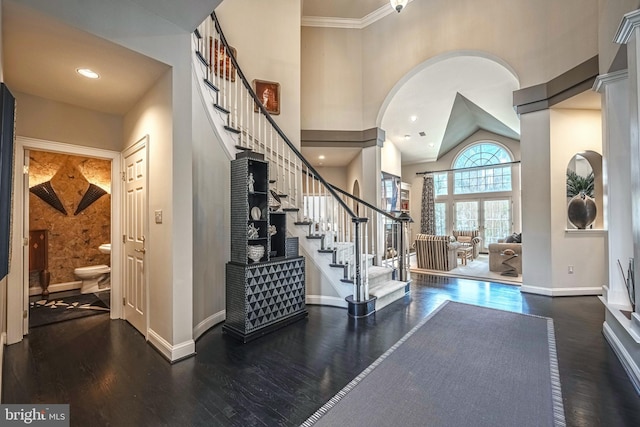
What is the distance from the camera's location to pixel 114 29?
2.02m

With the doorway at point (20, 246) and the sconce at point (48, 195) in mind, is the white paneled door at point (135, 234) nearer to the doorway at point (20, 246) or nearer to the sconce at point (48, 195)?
the doorway at point (20, 246)

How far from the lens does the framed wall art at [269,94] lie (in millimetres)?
4668

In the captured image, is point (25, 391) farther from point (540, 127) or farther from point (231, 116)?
point (540, 127)

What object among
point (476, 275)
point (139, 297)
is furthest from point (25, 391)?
point (476, 275)

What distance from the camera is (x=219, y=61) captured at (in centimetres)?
374

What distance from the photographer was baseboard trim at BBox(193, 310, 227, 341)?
9.44 ft

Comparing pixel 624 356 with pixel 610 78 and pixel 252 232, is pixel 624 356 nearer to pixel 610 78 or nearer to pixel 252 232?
pixel 610 78

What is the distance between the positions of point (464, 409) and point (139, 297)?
311 centimetres

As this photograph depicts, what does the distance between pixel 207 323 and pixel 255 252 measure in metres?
0.97

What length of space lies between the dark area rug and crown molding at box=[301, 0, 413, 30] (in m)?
6.44

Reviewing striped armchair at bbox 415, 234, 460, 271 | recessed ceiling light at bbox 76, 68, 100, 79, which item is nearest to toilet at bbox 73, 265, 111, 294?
recessed ceiling light at bbox 76, 68, 100, 79

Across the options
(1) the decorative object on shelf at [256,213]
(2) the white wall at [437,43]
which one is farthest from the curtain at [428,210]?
(1) the decorative object on shelf at [256,213]

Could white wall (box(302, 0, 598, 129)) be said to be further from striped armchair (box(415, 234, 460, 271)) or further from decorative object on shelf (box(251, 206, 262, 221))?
decorative object on shelf (box(251, 206, 262, 221))

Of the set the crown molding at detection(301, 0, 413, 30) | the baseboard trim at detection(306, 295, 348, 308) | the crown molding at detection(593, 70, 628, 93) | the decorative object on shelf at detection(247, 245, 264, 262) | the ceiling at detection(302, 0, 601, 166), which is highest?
the crown molding at detection(301, 0, 413, 30)
